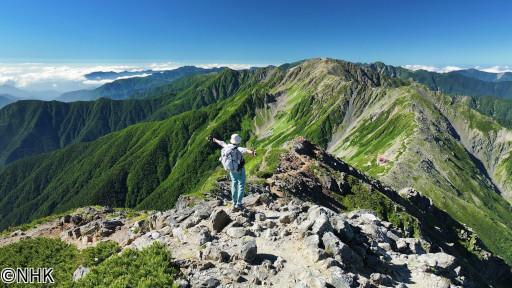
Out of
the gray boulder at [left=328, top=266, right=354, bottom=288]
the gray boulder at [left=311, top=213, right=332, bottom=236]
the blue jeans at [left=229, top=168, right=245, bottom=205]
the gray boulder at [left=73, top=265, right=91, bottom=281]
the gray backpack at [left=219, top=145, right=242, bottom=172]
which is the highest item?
the gray backpack at [left=219, top=145, right=242, bottom=172]

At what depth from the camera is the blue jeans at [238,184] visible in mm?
30188

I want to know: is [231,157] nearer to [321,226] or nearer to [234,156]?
[234,156]

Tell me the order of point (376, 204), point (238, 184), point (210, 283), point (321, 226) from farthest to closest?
point (376, 204), point (238, 184), point (321, 226), point (210, 283)

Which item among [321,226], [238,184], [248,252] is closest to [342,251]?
[321,226]

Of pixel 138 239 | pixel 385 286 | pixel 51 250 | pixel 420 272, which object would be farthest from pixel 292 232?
pixel 51 250

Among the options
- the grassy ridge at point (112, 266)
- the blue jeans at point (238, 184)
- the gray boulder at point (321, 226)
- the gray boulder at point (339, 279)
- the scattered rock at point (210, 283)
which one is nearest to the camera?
the scattered rock at point (210, 283)

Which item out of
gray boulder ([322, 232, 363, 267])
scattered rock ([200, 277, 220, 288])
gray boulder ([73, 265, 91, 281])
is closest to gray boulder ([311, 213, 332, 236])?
gray boulder ([322, 232, 363, 267])

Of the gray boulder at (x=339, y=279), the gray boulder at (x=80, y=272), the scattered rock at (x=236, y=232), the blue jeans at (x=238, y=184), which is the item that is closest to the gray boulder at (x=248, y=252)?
the scattered rock at (x=236, y=232)

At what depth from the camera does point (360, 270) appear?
83.0 feet

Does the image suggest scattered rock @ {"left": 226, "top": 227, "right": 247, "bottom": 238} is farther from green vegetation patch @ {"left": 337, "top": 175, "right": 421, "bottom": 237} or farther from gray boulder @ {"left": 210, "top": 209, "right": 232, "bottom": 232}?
green vegetation patch @ {"left": 337, "top": 175, "right": 421, "bottom": 237}

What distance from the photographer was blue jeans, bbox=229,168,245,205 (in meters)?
30.2

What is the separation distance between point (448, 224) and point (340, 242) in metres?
100

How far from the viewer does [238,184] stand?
103 feet

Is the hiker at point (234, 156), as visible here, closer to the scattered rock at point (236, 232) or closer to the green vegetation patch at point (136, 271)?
the scattered rock at point (236, 232)
